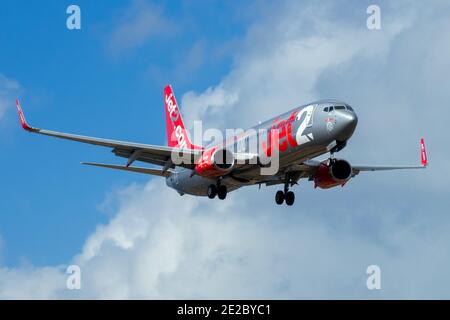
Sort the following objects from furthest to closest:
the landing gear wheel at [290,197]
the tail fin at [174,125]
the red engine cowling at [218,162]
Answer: the tail fin at [174,125]
the landing gear wheel at [290,197]
the red engine cowling at [218,162]

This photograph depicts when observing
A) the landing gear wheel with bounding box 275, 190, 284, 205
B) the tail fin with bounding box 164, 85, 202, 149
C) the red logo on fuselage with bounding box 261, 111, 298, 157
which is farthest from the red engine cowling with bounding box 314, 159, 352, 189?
the tail fin with bounding box 164, 85, 202, 149

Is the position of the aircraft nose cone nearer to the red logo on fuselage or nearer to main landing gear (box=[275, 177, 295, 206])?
the red logo on fuselage

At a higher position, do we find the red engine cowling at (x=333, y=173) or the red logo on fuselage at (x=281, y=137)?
the red logo on fuselage at (x=281, y=137)

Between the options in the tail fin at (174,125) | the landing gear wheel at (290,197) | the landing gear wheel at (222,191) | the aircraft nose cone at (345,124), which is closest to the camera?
the aircraft nose cone at (345,124)

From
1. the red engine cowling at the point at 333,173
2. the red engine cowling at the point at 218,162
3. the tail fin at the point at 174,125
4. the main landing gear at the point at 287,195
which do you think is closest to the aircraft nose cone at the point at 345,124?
the red engine cowling at the point at 218,162

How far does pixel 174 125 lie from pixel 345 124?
2517 centimetres

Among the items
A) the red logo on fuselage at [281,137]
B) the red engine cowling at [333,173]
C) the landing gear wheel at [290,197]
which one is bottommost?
the landing gear wheel at [290,197]

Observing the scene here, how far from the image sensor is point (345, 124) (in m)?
52.8

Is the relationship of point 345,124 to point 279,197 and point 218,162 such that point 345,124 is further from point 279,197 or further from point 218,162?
point 279,197

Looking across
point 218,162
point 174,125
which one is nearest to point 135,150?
point 218,162

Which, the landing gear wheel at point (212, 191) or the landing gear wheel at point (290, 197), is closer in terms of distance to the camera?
the landing gear wheel at point (212, 191)

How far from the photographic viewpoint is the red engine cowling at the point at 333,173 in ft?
202

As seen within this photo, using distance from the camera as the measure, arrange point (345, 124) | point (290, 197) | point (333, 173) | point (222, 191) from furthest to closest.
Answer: point (290, 197) → point (333, 173) → point (222, 191) → point (345, 124)

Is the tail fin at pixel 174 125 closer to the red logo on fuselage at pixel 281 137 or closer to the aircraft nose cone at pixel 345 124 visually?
the red logo on fuselage at pixel 281 137
